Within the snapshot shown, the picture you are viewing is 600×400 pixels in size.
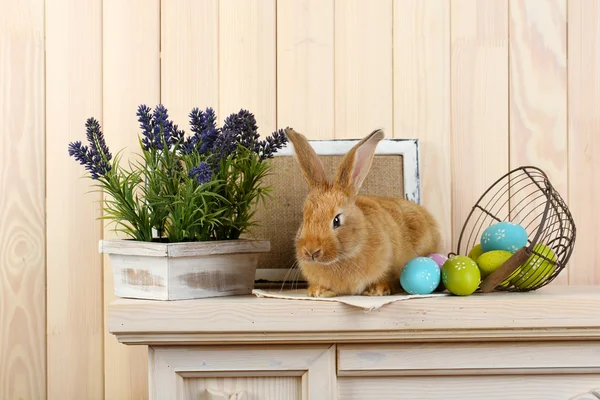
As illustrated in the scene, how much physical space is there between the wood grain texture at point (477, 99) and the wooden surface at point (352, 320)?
44 cm

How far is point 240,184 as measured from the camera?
1.20 m

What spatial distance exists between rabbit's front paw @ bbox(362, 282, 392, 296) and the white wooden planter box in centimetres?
25

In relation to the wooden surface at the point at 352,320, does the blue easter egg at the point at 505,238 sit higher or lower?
higher

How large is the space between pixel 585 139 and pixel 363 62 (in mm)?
560

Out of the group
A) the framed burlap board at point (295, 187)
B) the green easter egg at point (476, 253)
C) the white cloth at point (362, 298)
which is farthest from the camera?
the framed burlap board at point (295, 187)

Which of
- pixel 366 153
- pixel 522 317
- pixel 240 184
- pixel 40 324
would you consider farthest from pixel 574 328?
pixel 40 324

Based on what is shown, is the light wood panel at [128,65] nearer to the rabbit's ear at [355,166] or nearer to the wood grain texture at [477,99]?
the rabbit's ear at [355,166]

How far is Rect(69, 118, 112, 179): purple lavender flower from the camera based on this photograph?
Answer: 1.13m

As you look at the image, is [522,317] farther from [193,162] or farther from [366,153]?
[193,162]

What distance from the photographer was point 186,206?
43.8 inches

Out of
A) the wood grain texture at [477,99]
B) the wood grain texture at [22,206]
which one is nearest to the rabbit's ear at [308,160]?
the wood grain texture at [477,99]

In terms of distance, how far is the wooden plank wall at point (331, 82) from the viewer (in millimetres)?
1462

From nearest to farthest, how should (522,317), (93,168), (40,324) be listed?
1. (522,317)
2. (93,168)
3. (40,324)

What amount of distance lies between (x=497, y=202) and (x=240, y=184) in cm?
66
